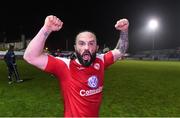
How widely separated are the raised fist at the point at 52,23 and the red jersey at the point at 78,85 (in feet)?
1.58

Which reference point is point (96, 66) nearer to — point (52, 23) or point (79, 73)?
point (79, 73)

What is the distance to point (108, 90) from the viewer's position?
717 inches

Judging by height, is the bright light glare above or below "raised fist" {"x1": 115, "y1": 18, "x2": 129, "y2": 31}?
above

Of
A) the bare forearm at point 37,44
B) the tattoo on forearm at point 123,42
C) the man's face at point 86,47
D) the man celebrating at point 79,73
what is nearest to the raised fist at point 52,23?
the bare forearm at point 37,44

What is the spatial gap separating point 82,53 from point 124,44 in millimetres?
1132

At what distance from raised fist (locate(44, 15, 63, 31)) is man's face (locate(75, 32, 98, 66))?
44 cm

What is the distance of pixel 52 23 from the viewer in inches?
157

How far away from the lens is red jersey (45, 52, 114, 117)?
4.31 metres

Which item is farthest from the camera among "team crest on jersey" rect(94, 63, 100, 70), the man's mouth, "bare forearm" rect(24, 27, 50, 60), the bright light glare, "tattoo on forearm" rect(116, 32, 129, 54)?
the bright light glare

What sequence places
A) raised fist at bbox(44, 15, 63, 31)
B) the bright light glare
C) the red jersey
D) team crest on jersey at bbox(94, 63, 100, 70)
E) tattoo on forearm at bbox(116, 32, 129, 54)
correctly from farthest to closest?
the bright light glare → tattoo on forearm at bbox(116, 32, 129, 54) → team crest on jersey at bbox(94, 63, 100, 70) → the red jersey → raised fist at bbox(44, 15, 63, 31)

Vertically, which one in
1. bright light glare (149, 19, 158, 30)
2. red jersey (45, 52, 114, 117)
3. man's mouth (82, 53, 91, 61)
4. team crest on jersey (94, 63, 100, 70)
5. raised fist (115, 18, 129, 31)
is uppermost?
bright light glare (149, 19, 158, 30)

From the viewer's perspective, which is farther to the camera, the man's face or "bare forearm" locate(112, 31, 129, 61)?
"bare forearm" locate(112, 31, 129, 61)

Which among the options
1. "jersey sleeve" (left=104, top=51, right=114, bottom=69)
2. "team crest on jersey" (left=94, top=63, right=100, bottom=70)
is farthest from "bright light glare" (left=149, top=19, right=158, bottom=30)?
"team crest on jersey" (left=94, top=63, right=100, bottom=70)

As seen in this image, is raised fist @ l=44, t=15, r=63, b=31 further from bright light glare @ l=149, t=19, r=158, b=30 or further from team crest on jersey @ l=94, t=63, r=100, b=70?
bright light glare @ l=149, t=19, r=158, b=30
